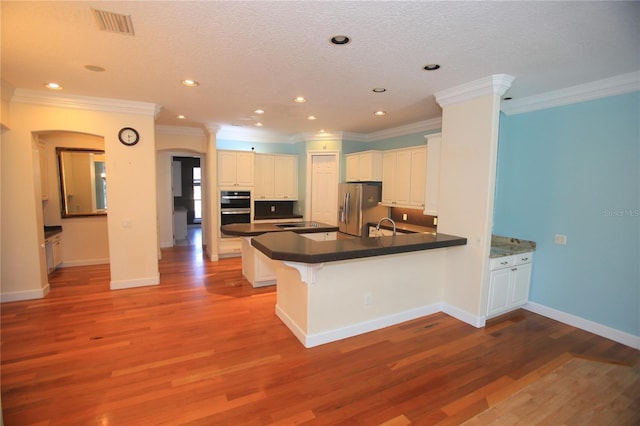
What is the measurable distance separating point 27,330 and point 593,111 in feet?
21.6

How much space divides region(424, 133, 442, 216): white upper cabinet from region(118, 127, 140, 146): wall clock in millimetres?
4276

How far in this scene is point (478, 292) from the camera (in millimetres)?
Answer: 3445

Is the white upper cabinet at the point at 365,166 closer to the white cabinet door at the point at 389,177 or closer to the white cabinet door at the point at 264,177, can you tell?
the white cabinet door at the point at 389,177

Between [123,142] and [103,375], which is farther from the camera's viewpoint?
[123,142]

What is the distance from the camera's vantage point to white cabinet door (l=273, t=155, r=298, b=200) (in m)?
7.10

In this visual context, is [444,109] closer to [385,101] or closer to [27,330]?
[385,101]

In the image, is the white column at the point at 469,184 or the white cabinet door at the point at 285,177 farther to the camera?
the white cabinet door at the point at 285,177

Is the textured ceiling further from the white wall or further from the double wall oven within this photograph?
the double wall oven

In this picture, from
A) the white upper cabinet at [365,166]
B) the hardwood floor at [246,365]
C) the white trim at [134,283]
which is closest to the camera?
the hardwood floor at [246,365]

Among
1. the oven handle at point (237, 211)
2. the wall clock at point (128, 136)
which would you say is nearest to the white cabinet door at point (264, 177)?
the oven handle at point (237, 211)

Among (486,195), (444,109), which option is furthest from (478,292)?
(444,109)

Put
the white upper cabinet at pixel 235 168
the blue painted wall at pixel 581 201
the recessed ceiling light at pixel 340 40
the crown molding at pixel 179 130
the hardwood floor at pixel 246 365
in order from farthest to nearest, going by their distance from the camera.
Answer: the white upper cabinet at pixel 235 168 → the crown molding at pixel 179 130 → the blue painted wall at pixel 581 201 → the recessed ceiling light at pixel 340 40 → the hardwood floor at pixel 246 365

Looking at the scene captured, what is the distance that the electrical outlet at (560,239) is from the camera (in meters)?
3.62

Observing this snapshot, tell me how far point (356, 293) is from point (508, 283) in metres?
1.98
